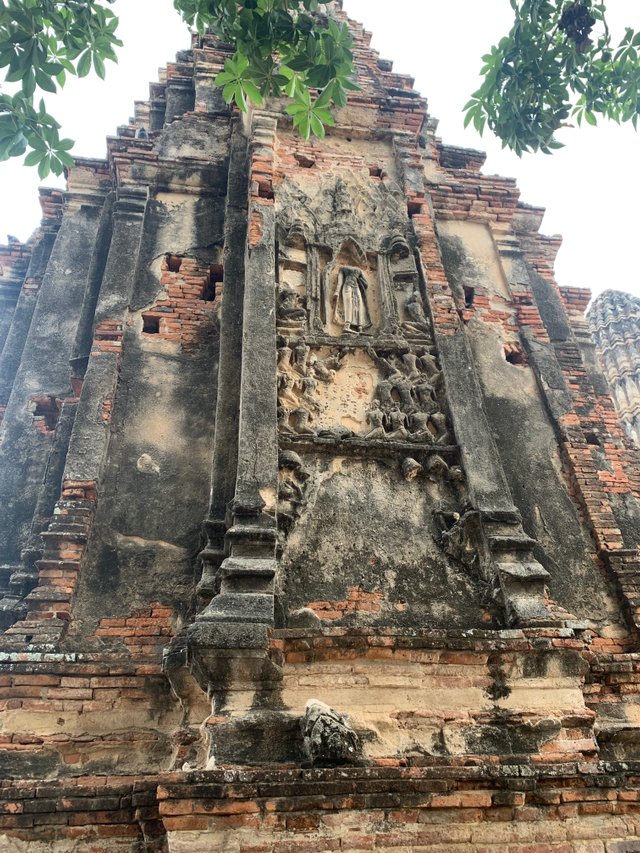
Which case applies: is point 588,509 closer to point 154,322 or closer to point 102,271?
point 154,322

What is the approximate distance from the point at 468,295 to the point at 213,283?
9.80ft

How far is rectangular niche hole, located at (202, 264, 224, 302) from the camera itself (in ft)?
24.6

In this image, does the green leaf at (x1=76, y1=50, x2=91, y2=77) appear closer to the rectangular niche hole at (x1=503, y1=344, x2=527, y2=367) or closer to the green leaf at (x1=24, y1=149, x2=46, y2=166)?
the green leaf at (x1=24, y1=149, x2=46, y2=166)

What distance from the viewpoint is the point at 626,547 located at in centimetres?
634

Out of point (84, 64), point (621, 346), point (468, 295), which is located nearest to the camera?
point (84, 64)

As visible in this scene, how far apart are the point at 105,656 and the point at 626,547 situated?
184 inches

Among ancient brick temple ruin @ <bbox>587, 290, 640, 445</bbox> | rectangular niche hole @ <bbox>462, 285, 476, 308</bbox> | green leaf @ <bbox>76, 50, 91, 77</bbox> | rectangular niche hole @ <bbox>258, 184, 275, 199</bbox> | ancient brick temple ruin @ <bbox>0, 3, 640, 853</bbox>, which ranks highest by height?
ancient brick temple ruin @ <bbox>587, 290, 640, 445</bbox>

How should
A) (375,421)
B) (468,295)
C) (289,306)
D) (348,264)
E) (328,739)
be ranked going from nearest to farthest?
(328,739) → (375,421) → (289,306) → (348,264) → (468,295)

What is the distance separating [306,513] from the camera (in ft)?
18.0

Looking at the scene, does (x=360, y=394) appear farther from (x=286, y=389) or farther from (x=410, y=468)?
(x=410, y=468)

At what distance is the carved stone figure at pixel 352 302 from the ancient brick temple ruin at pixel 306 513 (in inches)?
1.6

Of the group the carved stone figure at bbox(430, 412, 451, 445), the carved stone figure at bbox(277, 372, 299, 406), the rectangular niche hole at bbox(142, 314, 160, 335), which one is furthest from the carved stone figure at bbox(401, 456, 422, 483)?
the rectangular niche hole at bbox(142, 314, 160, 335)

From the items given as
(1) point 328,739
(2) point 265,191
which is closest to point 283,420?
(1) point 328,739

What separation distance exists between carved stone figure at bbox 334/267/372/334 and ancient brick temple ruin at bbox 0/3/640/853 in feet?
0.13
